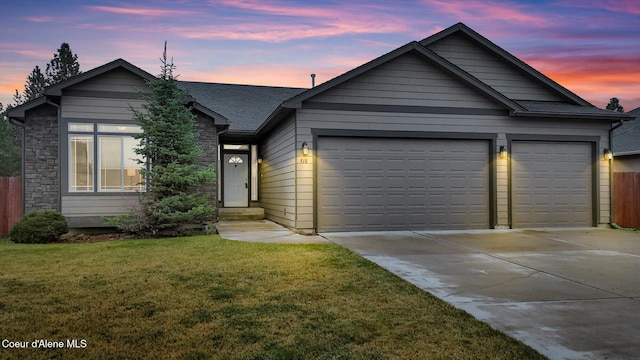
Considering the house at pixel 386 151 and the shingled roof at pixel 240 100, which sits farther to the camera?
the shingled roof at pixel 240 100

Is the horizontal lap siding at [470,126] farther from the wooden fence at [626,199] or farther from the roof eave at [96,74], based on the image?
the roof eave at [96,74]

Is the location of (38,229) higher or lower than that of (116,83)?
lower

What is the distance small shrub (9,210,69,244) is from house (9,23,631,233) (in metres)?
1.19

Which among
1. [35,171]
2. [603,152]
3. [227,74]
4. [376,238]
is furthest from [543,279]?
[227,74]

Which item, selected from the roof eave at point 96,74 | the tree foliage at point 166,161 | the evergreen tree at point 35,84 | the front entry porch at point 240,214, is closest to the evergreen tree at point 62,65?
the evergreen tree at point 35,84

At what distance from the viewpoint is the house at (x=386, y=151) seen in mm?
11078

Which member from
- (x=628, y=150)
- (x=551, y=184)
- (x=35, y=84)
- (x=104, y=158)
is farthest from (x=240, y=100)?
(x=35, y=84)

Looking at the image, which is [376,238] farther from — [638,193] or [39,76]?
[39,76]

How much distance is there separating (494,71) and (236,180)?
31.6 ft

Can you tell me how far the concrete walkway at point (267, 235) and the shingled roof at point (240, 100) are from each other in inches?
166

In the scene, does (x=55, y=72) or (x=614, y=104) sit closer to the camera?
(x=55, y=72)

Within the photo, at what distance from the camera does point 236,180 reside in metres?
16.5

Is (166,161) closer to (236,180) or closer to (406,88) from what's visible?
(236,180)

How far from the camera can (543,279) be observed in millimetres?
5883
